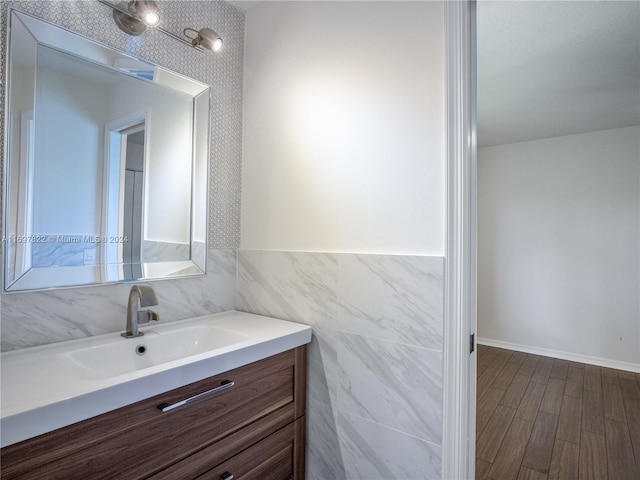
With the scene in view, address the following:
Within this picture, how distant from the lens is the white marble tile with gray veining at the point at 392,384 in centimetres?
119

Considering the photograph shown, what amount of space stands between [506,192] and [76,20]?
4543mm

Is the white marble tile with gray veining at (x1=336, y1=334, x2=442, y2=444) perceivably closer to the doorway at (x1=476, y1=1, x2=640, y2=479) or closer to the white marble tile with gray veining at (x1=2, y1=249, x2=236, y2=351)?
the white marble tile with gray veining at (x1=2, y1=249, x2=236, y2=351)

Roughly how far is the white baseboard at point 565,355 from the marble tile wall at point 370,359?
3715 mm

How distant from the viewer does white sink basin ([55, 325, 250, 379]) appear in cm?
112

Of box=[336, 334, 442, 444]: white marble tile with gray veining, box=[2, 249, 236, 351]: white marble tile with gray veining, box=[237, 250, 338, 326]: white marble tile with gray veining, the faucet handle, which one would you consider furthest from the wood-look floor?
the faucet handle

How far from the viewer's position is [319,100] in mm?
1545

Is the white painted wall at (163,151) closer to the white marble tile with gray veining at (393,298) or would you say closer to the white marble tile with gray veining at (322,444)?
the white marble tile with gray veining at (393,298)

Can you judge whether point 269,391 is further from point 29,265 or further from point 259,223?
point 29,265

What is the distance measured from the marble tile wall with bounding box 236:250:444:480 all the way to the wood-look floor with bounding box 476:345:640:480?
1.10 metres

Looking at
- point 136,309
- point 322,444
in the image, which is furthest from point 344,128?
point 322,444

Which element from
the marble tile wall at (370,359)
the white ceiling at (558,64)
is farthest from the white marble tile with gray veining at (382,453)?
the white ceiling at (558,64)

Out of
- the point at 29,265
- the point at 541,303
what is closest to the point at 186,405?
the point at 29,265

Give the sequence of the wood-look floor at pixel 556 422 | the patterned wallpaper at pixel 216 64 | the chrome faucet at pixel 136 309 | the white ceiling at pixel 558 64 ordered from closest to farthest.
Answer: the chrome faucet at pixel 136 309
the patterned wallpaper at pixel 216 64
the white ceiling at pixel 558 64
the wood-look floor at pixel 556 422

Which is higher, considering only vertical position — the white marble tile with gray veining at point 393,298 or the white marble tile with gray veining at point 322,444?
the white marble tile with gray veining at point 393,298
